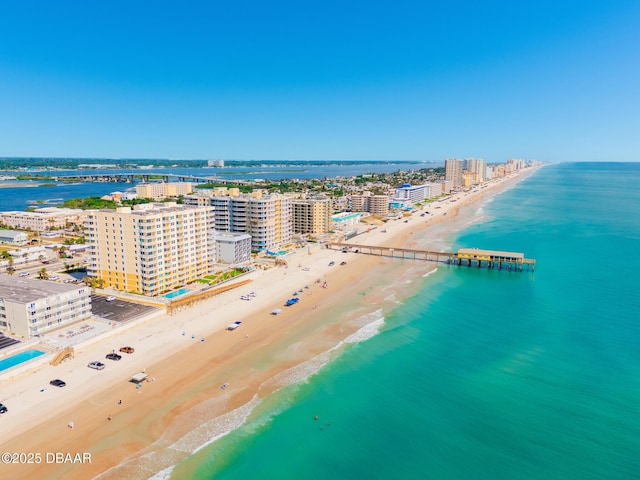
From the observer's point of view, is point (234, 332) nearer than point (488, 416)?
No

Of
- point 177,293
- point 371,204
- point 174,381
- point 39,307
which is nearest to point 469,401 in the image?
point 174,381

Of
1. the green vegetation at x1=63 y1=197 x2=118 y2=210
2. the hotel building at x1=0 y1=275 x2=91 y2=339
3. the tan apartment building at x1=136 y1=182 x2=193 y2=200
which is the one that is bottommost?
the hotel building at x1=0 y1=275 x2=91 y2=339

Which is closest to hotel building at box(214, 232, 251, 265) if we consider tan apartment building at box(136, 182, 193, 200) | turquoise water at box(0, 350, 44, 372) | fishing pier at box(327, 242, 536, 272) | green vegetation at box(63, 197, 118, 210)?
fishing pier at box(327, 242, 536, 272)

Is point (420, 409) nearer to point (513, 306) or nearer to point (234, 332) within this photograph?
point (234, 332)

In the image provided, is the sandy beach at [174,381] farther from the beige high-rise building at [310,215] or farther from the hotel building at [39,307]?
the beige high-rise building at [310,215]

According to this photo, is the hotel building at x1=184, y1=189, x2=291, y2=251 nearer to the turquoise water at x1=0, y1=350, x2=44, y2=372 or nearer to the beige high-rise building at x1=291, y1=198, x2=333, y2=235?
the beige high-rise building at x1=291, y1=198, x2=333, y2=235

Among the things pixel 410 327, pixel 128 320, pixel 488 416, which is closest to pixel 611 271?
pixel 410 327

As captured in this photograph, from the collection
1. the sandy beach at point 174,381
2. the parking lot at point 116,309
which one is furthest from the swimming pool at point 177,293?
the parking lot at point 116,309
